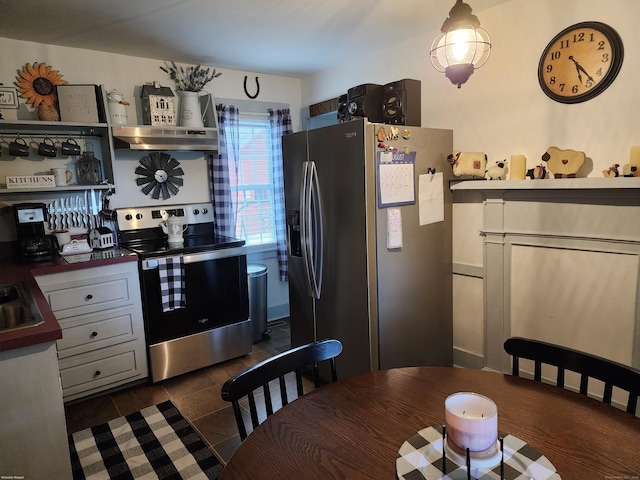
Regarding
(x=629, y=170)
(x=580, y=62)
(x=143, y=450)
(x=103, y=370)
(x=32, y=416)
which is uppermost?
(x=580, y=62)

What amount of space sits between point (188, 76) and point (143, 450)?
2766mm

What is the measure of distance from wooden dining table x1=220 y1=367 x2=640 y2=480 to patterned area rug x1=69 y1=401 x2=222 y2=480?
46.1 inches

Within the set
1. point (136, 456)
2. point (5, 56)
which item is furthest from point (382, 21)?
point (136, 456)

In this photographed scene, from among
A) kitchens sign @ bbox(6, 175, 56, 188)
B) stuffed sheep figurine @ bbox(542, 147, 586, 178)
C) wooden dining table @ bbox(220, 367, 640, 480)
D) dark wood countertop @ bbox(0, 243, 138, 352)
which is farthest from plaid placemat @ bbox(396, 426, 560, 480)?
kitchens sign @ bbox(6, 175, 56, 188)

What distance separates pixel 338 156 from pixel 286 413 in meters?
1.61

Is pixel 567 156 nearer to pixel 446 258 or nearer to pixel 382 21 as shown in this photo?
pixel 446 258

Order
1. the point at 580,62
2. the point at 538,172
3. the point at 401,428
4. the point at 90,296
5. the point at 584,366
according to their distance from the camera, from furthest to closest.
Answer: the point at 90,296 → the point at 538,172 → the point at 580,62 → the point at 584,366 → the point at 401,428

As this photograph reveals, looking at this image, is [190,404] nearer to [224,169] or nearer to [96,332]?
[96,332]

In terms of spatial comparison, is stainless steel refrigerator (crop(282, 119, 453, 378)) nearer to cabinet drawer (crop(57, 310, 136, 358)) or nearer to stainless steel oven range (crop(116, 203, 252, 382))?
stainless steel oven range (crop(116, 203, 252, 382))

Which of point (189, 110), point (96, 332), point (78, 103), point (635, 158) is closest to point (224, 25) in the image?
point (189, 110)

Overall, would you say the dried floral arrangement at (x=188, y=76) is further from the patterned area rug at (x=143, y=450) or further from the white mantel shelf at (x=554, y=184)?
the patterned area rug at (x=143, y=450)

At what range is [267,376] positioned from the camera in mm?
1299

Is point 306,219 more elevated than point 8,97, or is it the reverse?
point 8,97

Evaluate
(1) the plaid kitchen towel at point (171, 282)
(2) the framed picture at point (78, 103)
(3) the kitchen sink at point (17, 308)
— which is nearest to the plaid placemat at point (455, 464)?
(3) the kitchen sink at point (17, 308)
